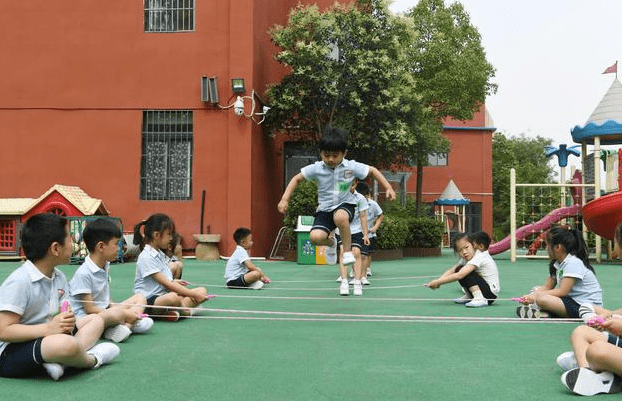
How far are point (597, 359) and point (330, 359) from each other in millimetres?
1367

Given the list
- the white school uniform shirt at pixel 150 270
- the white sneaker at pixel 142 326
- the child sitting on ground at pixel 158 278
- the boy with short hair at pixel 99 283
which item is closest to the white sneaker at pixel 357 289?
the child sitting on ground at pixel 158 278

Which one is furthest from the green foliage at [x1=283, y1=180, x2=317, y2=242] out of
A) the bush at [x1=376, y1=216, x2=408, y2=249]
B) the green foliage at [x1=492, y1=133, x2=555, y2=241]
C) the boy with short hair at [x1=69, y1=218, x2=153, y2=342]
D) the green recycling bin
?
the green foliage at [x1=492, y1=133, x2=555, y2=241]

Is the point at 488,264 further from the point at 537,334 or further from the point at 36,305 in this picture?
the point at 36,305

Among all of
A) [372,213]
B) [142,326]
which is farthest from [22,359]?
[372,213]

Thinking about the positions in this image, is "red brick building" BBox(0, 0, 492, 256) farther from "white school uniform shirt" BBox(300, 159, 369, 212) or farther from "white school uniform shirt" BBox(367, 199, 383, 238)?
"white school uniform shirt" BBox(300, 159, 369, 212)

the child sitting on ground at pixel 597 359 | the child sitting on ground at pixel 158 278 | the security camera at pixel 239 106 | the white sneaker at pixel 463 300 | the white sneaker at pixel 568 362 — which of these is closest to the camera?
the child sitting on ground at pixel 597 359

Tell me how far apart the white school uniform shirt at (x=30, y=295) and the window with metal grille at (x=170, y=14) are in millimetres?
13397

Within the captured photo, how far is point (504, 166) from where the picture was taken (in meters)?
39.2

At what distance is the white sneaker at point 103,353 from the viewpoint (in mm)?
3399

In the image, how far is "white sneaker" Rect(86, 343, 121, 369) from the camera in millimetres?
3399

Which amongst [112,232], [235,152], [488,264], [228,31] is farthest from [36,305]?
[228,31]

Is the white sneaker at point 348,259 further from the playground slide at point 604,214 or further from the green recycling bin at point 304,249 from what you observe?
the playground slide at point 604,214

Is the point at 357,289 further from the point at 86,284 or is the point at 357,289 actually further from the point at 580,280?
the point at 86,284

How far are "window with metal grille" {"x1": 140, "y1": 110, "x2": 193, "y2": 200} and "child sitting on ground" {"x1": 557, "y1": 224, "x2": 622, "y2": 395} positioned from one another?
42.7 feet
